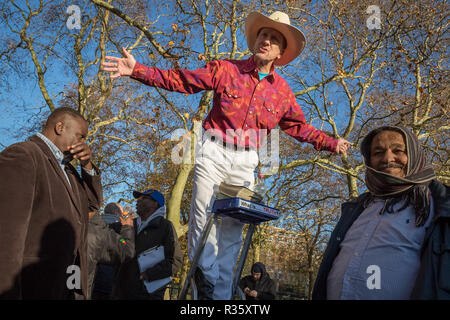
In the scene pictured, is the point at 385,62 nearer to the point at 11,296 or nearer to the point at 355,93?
the point at 355,93

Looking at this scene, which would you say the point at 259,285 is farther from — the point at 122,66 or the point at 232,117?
the point at 122,66

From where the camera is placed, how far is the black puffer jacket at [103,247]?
13.0ft

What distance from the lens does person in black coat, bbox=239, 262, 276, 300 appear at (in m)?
7.45

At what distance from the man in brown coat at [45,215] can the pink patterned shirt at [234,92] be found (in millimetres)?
813

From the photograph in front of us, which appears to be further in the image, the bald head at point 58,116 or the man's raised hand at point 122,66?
the man's raised hand at point 122,66

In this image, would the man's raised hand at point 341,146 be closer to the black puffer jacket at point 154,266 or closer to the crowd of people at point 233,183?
the crowd of people at point 233,183

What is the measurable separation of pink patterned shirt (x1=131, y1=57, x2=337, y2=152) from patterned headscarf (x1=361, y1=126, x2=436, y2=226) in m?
1.12

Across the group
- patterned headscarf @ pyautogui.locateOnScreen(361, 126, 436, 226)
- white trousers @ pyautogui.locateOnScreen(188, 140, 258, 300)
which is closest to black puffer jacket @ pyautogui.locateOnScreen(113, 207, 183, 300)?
white trousers @ pyautogui.locateOnScreen(188, 140, 258, 300)

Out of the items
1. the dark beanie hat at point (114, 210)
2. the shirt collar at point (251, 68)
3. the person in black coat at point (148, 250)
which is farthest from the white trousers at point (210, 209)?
the dark beanie hat at point (114, 210)

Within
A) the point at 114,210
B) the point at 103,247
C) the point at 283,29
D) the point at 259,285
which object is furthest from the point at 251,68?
the point at 259,285

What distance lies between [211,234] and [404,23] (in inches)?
476

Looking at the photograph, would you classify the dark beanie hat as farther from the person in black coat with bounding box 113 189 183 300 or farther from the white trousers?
the white trousers
